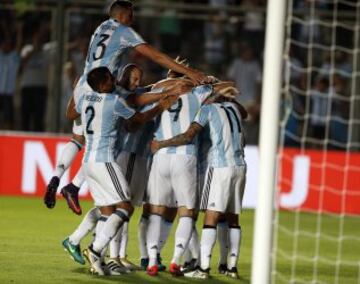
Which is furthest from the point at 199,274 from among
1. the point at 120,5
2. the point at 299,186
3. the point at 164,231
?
the point at 299,186

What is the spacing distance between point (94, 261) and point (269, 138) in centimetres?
321

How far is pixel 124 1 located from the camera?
38.5 ft

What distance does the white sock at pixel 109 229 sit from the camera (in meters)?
10.9

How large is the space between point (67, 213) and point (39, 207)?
0.82 m

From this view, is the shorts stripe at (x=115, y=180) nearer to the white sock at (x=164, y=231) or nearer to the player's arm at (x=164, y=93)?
the player's arm at (x=164, y=93)

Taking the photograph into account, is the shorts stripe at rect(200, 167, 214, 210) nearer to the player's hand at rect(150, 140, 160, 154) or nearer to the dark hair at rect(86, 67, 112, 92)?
the player's hand at rect(150, 140, 160, 154)

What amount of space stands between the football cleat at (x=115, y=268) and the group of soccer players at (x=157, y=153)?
0.5 inches

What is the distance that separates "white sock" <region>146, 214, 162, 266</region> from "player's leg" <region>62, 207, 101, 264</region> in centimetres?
50

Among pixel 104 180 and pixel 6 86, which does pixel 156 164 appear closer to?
pixel 104 180

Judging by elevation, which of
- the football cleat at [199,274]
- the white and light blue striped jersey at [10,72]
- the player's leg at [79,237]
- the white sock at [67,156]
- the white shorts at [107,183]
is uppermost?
the white and light blue striped jersey at [10,72]

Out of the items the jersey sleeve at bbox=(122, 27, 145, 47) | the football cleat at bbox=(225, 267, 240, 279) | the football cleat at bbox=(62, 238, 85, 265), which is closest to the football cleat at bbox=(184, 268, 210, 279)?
the football cleat at bbox=(225, 267, 240, 279)

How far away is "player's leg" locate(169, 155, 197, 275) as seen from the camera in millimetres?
11555

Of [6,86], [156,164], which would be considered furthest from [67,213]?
[156,164]

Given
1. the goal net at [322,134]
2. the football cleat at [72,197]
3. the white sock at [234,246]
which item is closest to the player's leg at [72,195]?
the football cleat at [72,197]
